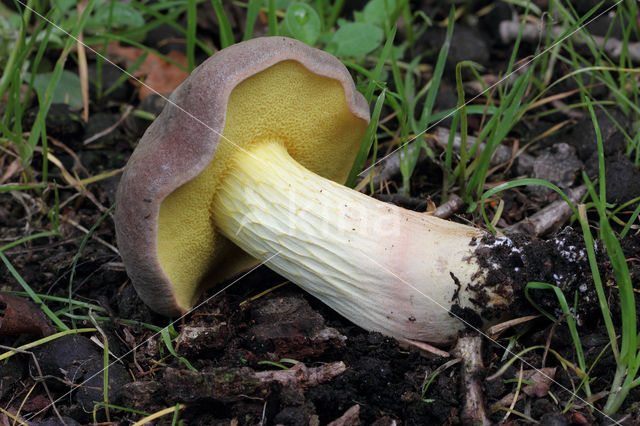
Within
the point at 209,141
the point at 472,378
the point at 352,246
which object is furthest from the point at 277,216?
the point at 472,378

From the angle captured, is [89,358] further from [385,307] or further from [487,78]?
[487,78]

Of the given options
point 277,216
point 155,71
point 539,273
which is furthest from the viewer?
point 155,71

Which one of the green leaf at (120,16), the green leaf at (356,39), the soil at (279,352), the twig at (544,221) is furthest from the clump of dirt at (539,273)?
the green leaf at (120,16)

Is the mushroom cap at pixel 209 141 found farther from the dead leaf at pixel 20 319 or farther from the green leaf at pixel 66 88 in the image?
the green leaf at pixel 66 88

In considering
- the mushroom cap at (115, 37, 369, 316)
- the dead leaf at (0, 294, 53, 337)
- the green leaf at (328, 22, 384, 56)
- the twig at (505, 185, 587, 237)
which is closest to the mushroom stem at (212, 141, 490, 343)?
the mushroom cap at (115, 37, 369, 316)

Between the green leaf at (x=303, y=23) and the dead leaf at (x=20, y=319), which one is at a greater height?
the green leaf at (x=303, y=23)

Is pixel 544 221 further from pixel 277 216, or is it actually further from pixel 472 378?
pixel 277 216
